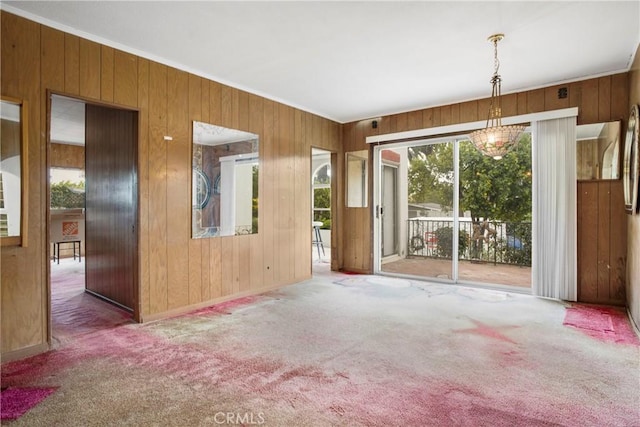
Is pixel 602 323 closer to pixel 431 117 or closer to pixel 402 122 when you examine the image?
pixel 431 117

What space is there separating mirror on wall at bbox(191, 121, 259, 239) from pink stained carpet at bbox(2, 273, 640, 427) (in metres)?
1.11

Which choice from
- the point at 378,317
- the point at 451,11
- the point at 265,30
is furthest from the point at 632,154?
the point at 265,30

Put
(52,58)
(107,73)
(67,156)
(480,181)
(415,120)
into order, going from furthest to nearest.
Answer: (67,156)
(480,181)
(415,120)
(107,73)
(52,58)

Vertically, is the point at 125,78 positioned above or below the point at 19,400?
above

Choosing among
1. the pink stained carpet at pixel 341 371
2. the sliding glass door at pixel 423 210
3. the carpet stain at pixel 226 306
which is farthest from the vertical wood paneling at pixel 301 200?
the pink stained carpet at pixel 341 371

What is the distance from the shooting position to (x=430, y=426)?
1810 mm

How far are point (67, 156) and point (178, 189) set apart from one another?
18.2 feet

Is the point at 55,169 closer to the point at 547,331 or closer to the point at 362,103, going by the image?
the point at 362,103

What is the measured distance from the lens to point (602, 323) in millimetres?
3365

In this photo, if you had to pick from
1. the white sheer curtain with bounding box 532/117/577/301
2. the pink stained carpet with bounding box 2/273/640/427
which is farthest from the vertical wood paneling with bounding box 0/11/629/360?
the pink stained carpet with bounding box 2/273/640/427

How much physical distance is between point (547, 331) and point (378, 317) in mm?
1547

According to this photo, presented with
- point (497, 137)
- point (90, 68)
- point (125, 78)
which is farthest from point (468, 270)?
point (90, 68)

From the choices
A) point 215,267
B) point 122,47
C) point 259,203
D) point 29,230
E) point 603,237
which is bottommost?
point 215,267

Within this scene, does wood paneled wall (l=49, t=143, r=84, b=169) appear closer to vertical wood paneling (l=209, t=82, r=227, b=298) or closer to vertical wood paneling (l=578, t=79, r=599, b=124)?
vertical wood paneling (l=209, t=82, r=227, b=298)
